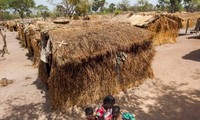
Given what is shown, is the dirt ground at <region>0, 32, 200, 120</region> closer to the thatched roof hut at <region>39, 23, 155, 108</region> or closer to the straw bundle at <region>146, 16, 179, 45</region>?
the thatched roof hut at <region>39, 23, 155, 108</region>

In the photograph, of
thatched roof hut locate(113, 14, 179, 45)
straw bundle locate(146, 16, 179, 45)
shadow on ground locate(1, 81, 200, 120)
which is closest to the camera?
shadow on ground locate(1, 81, 200, 120)

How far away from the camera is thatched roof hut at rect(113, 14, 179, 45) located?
65.4 ft

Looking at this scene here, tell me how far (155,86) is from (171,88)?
73 cm

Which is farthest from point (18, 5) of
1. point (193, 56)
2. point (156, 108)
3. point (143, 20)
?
point (156, 108)

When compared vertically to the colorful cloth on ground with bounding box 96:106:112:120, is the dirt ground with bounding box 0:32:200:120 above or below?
below

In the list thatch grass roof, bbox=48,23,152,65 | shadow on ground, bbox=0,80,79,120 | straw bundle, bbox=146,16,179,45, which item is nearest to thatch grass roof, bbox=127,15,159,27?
straw bundle, bbox=146,16,179,45

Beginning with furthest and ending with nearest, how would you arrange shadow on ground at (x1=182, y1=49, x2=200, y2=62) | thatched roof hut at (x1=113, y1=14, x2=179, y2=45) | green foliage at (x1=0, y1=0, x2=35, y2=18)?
green foliage at (x1=0, y1=0, x2=35, y2=18) < thatched roof hut at (x1=113, y1=14, x2=179, y2=45) < shadow on ground at (x1=182, y1=49, x2=200, y2=62)

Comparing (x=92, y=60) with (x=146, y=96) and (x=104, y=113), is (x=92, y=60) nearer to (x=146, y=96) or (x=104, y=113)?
(x=146, y=96)

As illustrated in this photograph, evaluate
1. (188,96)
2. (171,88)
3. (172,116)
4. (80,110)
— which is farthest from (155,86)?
(80,110)

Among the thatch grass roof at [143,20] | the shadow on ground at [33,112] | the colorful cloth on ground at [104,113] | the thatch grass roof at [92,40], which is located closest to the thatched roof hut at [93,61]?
the thatch grass roof at [92,40]

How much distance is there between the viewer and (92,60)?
9250mm

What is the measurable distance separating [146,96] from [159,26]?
11.8m

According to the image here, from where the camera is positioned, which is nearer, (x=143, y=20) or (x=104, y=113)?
(x=104, y=113)

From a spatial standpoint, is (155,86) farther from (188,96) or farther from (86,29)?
(86,29)
